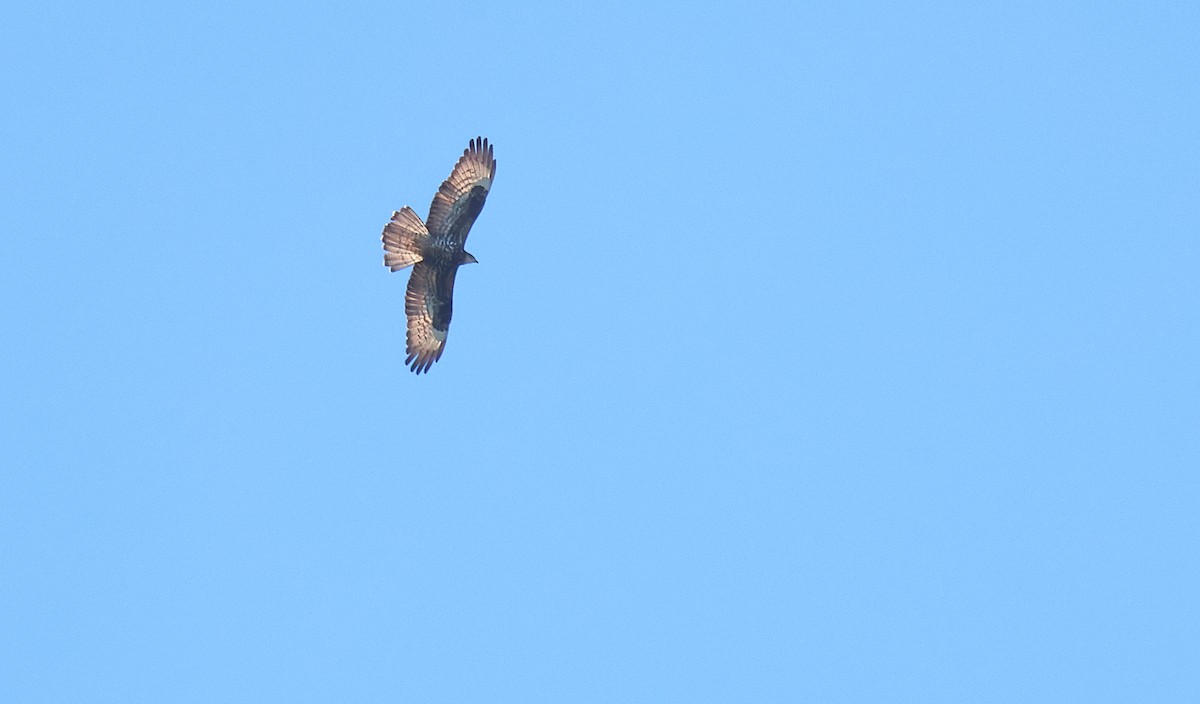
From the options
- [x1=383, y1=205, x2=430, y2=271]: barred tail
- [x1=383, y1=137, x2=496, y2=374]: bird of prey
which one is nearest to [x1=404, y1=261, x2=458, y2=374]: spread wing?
[x1=383, y1=137, x2=496, y2=374]: bird of prey

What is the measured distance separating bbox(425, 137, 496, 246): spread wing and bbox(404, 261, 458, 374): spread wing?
4.57 ft

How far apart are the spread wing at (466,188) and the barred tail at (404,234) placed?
301 mm

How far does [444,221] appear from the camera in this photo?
98.2 ft

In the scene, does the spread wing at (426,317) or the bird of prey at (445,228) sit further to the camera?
the spread wing at (426,317)

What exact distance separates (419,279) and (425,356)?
1.28 metres

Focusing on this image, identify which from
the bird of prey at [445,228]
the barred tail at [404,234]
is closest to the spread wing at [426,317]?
the bird of prey at [445,228]

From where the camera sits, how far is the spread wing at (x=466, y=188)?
2984 centimetres

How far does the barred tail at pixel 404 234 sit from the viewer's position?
29984 millimetres

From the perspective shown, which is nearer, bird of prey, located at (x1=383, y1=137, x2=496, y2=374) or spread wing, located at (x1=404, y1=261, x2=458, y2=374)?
bird of prey, located at (x1=383, y1=137, x2=496, y2=374)

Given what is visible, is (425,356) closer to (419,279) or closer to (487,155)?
(419,279)

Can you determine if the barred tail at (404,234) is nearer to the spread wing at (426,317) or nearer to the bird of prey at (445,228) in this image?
A: the bird of prey at (445,228)

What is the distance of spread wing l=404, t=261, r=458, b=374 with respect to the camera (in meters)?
30.9

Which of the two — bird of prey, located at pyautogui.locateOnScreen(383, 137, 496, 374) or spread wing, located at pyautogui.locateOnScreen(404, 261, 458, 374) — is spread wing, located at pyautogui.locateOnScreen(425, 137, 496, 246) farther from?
spread wing, located at pyautogui.locateOnScreen(404, 261, 458, 374)

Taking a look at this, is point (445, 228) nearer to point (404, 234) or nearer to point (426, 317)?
point (404, 234)
